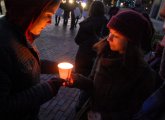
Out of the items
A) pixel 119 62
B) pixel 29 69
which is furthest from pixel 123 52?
pixel 29 69

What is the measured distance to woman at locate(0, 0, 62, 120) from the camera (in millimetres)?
1647

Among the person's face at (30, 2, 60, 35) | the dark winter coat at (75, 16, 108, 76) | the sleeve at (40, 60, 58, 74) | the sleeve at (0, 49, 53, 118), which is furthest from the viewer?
the dark winter coat at (75, 16, 108, 76)

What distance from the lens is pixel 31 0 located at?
1.85 meters

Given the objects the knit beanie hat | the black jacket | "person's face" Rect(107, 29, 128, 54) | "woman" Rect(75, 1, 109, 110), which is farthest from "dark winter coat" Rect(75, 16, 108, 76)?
the black jacket

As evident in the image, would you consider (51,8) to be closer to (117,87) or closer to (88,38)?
(117,87)

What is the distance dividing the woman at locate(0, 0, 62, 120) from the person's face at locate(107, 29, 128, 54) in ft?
2.66

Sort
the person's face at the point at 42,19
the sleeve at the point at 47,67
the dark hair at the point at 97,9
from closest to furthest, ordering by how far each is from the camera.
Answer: the person's face at the point at 42,19 < the sleeve at the point at 47,67 < the dark hair at the point at 97,9

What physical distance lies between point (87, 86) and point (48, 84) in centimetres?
83

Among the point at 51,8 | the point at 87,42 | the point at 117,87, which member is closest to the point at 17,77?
the point at 51,8

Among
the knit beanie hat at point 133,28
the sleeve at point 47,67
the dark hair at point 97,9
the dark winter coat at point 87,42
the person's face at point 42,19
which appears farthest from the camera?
the dark hair at point 97,9

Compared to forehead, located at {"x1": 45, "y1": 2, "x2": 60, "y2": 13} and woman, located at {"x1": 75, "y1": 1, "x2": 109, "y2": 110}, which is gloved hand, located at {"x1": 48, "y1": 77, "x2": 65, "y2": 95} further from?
woman, located at {"x1": 75, "y1": 1, "x2": 109, "y2": 110}

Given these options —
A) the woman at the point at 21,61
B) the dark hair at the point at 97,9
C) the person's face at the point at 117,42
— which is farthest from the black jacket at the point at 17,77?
the dark hair at the point at 97,9

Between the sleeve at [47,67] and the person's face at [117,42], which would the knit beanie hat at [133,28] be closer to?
the person's face at [117,42]

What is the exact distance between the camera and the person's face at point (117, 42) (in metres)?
2.43
